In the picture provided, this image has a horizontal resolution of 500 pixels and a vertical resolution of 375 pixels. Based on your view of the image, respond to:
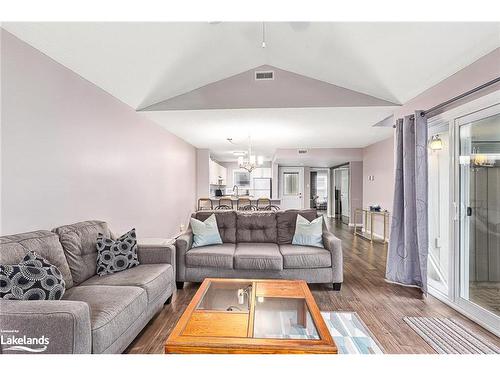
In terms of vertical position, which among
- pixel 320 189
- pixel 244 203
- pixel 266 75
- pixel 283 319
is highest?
pixel 266 75

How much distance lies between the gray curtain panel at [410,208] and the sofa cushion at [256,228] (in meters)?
1.60

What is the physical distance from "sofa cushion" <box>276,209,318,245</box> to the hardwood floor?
70 centimetres

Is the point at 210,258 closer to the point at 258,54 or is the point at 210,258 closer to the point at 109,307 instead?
the point at 109,307

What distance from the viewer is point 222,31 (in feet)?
9.70

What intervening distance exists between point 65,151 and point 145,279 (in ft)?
5.06

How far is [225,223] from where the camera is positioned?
3725 millimetres

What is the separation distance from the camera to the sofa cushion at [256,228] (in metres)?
3.67

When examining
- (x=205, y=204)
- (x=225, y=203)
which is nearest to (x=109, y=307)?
(x=225, y=203)

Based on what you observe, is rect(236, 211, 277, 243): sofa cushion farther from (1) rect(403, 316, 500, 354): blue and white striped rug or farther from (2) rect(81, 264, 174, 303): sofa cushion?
(1) rect(403, 316, 500, 354): blue and white striped rug

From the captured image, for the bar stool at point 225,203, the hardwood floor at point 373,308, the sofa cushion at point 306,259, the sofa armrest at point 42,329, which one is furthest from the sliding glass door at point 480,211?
the bar stool at point 225,203

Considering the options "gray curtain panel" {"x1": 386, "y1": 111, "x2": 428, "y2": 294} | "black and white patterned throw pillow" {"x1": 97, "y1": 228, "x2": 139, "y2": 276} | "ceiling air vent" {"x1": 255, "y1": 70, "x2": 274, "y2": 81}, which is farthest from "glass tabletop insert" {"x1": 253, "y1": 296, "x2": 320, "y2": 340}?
"ceiling air vent" {"x1": 255, "y1": 70, "x2": 274, "y2": 81}

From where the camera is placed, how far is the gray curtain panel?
3094mm
